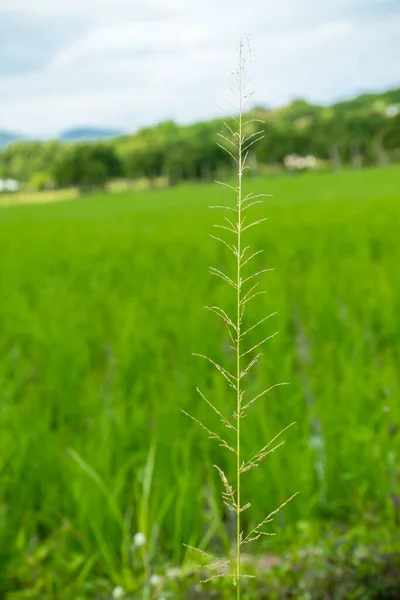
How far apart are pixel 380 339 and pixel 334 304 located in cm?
39

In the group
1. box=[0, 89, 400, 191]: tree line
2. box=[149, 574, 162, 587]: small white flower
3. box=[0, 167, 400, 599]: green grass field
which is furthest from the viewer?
box=[0, 89, 400, 191]: tree line

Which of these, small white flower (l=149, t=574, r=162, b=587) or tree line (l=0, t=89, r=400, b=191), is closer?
small white flower (l=149, t=574, r=162, b=587)

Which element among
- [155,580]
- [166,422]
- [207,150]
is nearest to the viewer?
[155,580]

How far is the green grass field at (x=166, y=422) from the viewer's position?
1.94 m

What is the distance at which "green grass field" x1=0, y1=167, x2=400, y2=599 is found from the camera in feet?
6.36

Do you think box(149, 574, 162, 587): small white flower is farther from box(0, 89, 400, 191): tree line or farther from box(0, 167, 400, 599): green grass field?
box(0, 89, 400, 191): tree line

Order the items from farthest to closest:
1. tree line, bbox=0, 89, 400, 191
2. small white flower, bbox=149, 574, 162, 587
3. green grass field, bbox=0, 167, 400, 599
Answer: tree line, bbox=0, 89, 400, 191 < green grass field, bbox=0, 167, 400, 599 < small white flower, bbox=149, 574, 162, 587

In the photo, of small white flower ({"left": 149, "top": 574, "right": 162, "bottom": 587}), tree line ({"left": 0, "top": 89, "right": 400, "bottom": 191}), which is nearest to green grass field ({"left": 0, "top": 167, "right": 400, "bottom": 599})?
small white flower ({"left": 149, "top": 574, "right": 162, "bottom": 587})

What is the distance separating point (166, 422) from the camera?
7.68 ft

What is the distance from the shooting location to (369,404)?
2551 millimetres

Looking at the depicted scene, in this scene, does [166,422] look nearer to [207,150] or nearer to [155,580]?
[155,580]

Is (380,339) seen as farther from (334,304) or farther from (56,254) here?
(56,254)

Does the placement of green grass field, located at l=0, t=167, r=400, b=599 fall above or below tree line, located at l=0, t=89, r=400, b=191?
below

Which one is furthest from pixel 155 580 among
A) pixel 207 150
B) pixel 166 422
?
A: pixel 207 150
